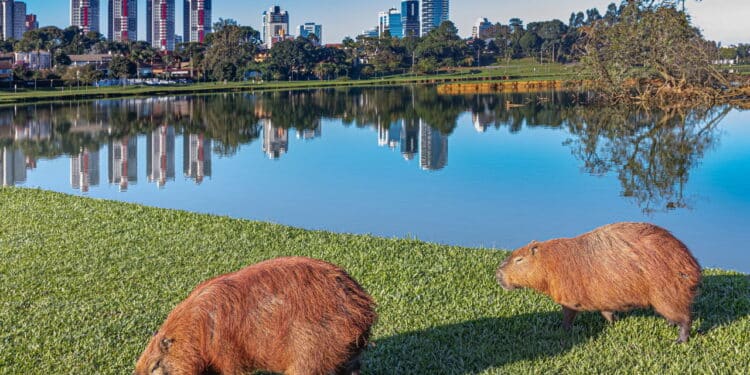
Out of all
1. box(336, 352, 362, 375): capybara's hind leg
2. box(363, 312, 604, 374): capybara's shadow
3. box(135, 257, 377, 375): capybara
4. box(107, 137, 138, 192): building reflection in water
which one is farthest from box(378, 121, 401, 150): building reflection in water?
box(135, 257, 377, 375): capybara

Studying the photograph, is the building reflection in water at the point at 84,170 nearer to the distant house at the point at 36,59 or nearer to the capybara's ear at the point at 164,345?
the capybara's ear at the point at 164,345

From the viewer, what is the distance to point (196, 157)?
20.1 metres

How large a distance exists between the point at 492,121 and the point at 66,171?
1730cm

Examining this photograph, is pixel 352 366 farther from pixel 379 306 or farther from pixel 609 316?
pixel 609 316

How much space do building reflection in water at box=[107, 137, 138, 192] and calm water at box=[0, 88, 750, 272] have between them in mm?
49

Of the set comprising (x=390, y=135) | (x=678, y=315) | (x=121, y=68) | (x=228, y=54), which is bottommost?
(x=678, y=315)

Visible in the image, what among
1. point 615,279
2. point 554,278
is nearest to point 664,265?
point 615,279

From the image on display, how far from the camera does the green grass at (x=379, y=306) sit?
4848 millimetres

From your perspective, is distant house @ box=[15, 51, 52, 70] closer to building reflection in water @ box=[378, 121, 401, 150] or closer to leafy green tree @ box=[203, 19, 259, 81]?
leafy green tree @ box=[203, 19, 259, 81]

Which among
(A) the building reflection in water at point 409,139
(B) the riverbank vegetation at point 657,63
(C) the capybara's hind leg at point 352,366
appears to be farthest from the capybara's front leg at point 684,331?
(B) the riverbank vegetation at point 657,63

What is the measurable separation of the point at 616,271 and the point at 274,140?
20.5 metres

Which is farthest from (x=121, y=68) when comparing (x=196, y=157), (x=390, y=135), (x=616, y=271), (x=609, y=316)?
(x=616, y=271)

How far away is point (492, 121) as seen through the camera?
29.9 metres

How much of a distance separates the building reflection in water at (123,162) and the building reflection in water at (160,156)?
1.13ft
